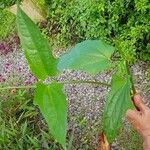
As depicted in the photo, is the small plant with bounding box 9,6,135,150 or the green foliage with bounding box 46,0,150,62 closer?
the small plant with bounding box 9,6,135,150

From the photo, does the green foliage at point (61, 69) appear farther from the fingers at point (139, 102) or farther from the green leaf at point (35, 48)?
the fingers at point (139, 102)

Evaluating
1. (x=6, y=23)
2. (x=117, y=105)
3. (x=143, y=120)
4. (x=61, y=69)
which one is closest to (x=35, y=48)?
(x=61, y=69)

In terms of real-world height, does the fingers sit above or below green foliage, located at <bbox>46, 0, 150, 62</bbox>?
above

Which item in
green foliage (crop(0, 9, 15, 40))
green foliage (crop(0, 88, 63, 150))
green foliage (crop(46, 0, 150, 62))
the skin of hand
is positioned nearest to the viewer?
the skin of hand

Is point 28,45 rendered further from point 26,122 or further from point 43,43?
point 26,122

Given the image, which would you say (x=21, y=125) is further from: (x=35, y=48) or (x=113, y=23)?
(x=35, y=48)

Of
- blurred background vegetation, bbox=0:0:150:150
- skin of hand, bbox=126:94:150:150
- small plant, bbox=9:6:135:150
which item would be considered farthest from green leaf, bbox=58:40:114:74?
blurred background vegetation, bbox=0:0:150:150

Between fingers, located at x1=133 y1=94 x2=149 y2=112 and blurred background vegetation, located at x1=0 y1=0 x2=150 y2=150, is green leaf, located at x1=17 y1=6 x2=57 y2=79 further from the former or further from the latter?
blurred background vegetation, located at x1=0 y1=0 x2=150 y2=150
